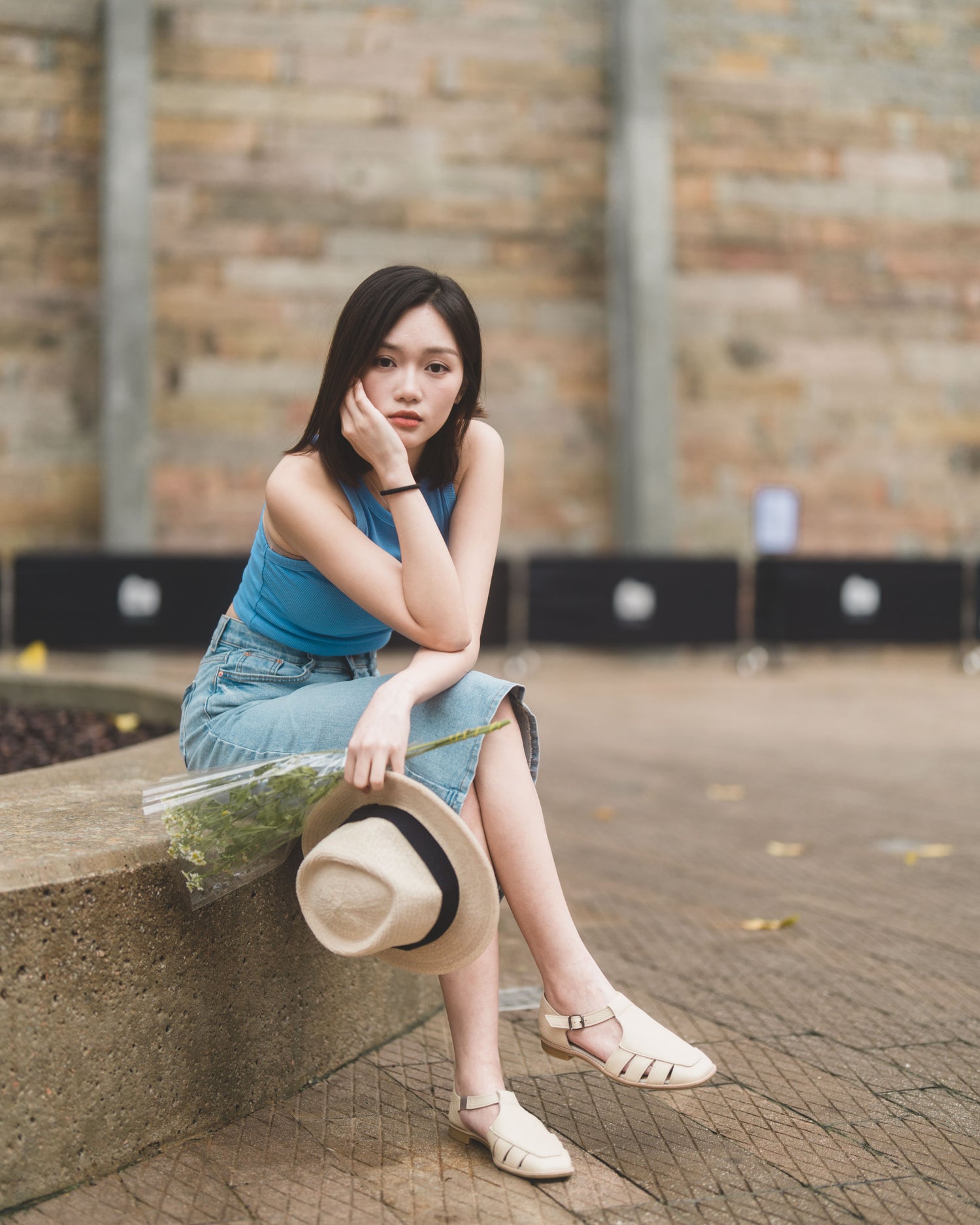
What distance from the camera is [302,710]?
7.84ft

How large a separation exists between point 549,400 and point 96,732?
31.7 feet

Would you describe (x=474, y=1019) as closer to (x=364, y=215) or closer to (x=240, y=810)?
(x=240, y=810)

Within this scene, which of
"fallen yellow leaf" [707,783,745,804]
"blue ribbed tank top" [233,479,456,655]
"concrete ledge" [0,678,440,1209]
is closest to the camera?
"concrete ledge" [0,678,440,1209]

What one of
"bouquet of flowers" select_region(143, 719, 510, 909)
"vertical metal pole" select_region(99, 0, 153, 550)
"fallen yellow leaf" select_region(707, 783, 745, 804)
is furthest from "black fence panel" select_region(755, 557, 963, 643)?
"bouquet of flowers" select_region(143, 719, 510, 909)

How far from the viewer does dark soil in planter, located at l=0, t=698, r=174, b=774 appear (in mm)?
3701

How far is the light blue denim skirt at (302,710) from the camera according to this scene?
2271mm

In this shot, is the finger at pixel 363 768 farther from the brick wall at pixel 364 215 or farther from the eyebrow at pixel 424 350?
the brick wall at pixel 364 215

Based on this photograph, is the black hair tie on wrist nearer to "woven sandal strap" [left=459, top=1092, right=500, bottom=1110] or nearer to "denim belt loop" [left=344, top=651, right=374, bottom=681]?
"denim belt loop" [left=344, top=651, right=374, bottom=681]

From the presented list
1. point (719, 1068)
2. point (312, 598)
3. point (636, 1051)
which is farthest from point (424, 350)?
point (719, 1068)

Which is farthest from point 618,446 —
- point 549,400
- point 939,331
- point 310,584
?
point 310,584

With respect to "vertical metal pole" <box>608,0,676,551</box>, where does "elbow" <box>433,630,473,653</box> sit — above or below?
below

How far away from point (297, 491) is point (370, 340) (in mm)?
310

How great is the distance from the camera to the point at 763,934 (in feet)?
11.9

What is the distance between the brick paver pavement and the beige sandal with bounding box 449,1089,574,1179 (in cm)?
2
